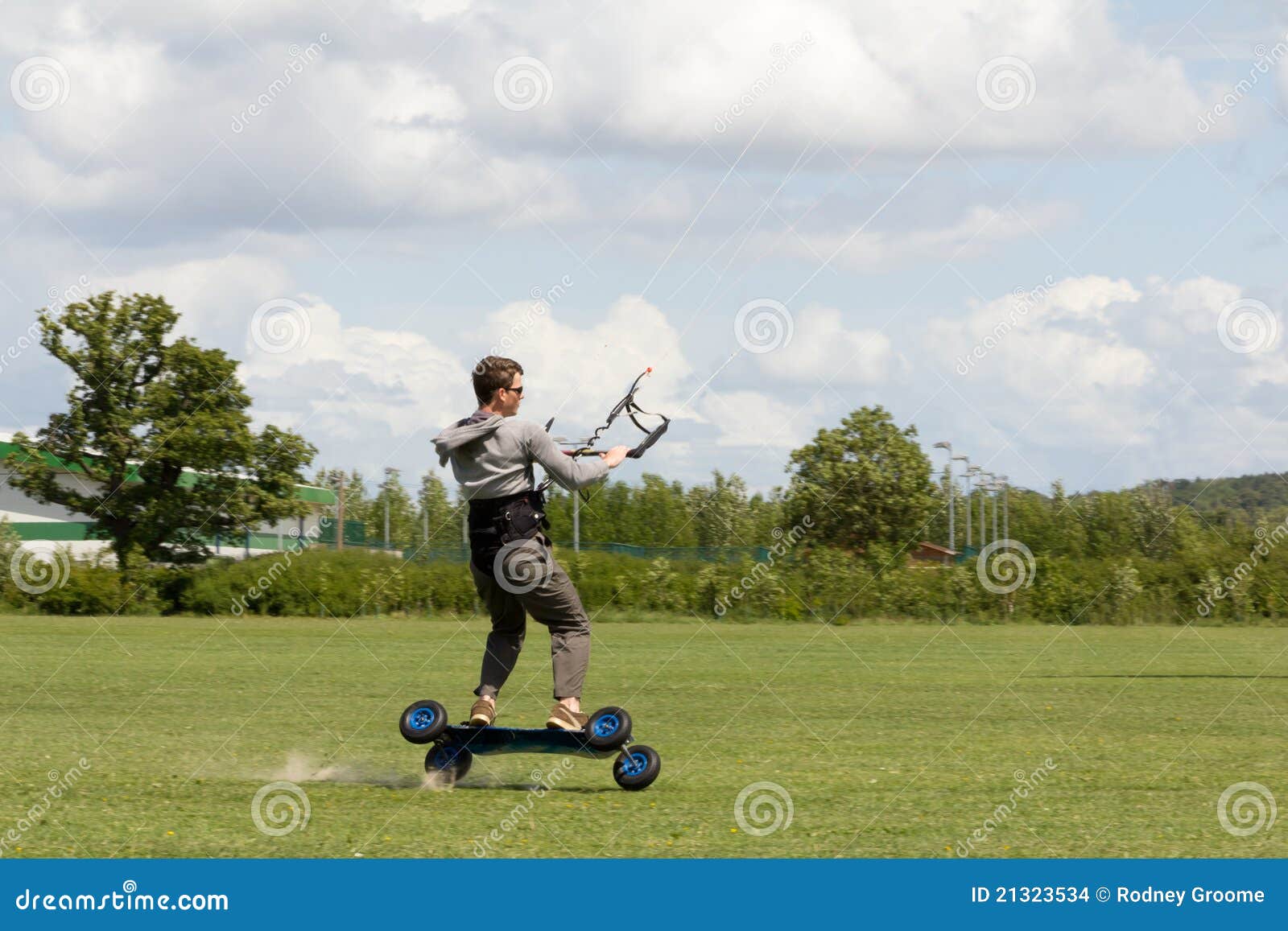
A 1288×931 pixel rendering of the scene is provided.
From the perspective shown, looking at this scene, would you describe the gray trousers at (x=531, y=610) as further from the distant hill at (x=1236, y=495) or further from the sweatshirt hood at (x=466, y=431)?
the distant hill at (x=1236, y=495)

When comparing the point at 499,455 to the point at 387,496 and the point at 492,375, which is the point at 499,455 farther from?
the point at 387,496

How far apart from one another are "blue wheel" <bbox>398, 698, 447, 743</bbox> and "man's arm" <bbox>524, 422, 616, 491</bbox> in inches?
61.7

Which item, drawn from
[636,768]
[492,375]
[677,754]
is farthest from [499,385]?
A: [677,754]

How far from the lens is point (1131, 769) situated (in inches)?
416

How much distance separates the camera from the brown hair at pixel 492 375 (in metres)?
8.27

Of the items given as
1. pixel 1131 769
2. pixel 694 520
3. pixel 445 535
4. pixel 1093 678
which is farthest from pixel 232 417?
pixel 1131 769

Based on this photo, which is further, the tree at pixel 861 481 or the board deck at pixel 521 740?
the tree at pixel 861 481

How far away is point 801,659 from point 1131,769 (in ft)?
48.6

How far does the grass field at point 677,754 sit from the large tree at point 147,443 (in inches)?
771

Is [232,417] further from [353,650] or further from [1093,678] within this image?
[1093,678]

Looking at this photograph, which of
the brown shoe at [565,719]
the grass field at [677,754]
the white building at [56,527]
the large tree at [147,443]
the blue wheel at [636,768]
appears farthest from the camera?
the white building at [56,527]

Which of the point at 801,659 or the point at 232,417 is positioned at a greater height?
the point at 232,417

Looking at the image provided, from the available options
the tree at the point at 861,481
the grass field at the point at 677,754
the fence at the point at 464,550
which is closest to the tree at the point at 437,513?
the fence at the point at 464,550

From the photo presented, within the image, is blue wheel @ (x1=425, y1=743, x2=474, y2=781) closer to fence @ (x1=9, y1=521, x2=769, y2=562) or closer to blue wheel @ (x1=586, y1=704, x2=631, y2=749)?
blue wheel @ (x1=586, y1=704, x2=631, y2=749)
